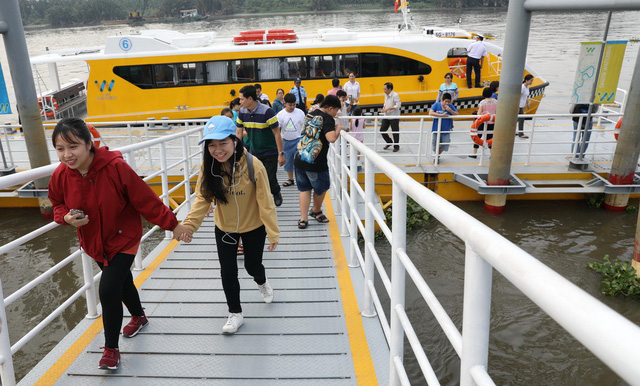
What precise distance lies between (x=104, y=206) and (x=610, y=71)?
8.52m

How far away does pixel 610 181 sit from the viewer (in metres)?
8.68

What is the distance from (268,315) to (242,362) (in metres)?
0.60

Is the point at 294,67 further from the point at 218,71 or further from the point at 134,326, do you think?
the point at 134,326

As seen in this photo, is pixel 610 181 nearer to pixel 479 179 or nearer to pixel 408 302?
pixel 479 179

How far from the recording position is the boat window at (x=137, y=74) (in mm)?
13406

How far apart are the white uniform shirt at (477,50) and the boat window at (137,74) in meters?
8.93

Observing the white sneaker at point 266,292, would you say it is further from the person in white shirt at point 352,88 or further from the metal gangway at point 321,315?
the person in white shirt at point 352,88

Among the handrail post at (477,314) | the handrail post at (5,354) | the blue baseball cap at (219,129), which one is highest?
the blue baseball cap at (219,129)

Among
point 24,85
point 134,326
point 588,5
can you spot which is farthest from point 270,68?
point 134,326

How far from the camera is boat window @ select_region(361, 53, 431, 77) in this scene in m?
13.3

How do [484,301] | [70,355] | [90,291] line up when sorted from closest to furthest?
[484,301]
[70,355]
[90,291]

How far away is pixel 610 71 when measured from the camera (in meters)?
8.12

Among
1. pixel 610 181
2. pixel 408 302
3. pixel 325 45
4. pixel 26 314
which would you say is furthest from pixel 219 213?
pixel 325 45

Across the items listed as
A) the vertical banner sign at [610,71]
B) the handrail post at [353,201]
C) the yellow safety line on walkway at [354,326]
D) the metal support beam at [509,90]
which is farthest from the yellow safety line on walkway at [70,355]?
the vertical banner sign at [610,71]
